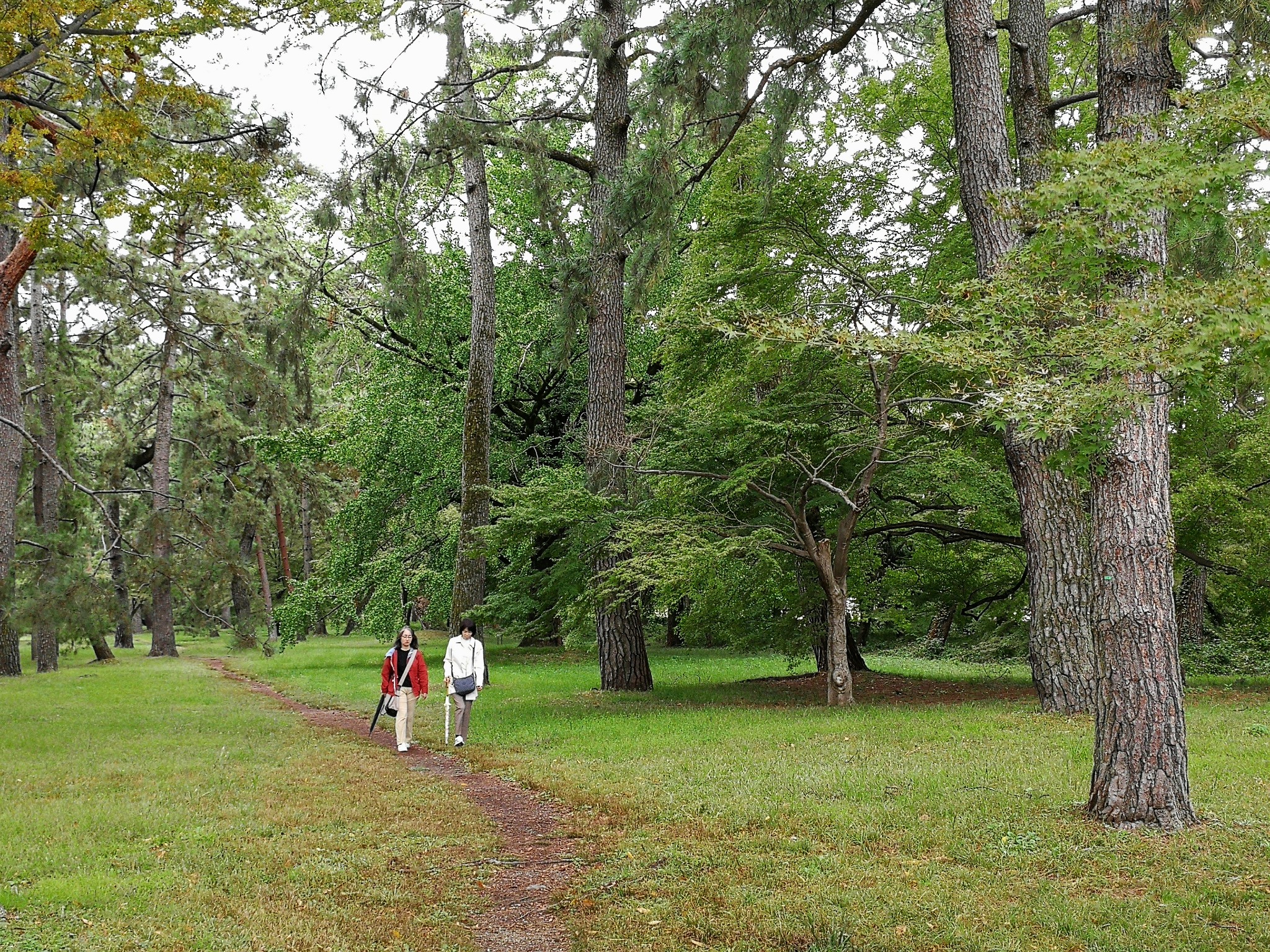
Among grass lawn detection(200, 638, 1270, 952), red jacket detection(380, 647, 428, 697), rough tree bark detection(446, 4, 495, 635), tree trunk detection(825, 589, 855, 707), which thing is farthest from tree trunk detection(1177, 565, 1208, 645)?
red jacket detection(380, 647, 428, 697)

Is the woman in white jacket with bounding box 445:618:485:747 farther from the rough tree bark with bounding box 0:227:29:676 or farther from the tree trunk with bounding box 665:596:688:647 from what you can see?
the tree trunk with bounding box 665:596:688:647

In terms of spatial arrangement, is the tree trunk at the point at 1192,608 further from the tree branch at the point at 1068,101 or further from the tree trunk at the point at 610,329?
the tree branch at the point at 1068,101

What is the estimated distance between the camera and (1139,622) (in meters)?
6.91

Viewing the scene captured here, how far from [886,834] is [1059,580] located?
262 inches

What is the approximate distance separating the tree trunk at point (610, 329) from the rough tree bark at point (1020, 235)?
6417 millimetres

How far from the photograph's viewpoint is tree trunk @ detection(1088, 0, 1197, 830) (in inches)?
265

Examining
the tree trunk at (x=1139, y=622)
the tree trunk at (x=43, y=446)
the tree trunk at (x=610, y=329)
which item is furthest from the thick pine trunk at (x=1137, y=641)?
the tree trunk at (x=43, y=446)

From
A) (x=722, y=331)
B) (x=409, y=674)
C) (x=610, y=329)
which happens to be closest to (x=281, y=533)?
(x=610, y=329)

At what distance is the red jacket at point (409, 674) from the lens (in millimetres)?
12406

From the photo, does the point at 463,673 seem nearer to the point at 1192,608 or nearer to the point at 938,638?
the point at 1192,608

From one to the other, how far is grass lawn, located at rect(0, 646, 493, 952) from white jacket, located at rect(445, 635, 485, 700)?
1.33 meters

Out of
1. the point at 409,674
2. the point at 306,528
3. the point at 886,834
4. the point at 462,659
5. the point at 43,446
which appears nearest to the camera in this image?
the point at 886,834

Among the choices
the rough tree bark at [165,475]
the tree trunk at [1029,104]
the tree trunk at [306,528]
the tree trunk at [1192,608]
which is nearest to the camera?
the tree trunk at [1029,104]

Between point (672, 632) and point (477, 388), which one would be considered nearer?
point (477, 388)
